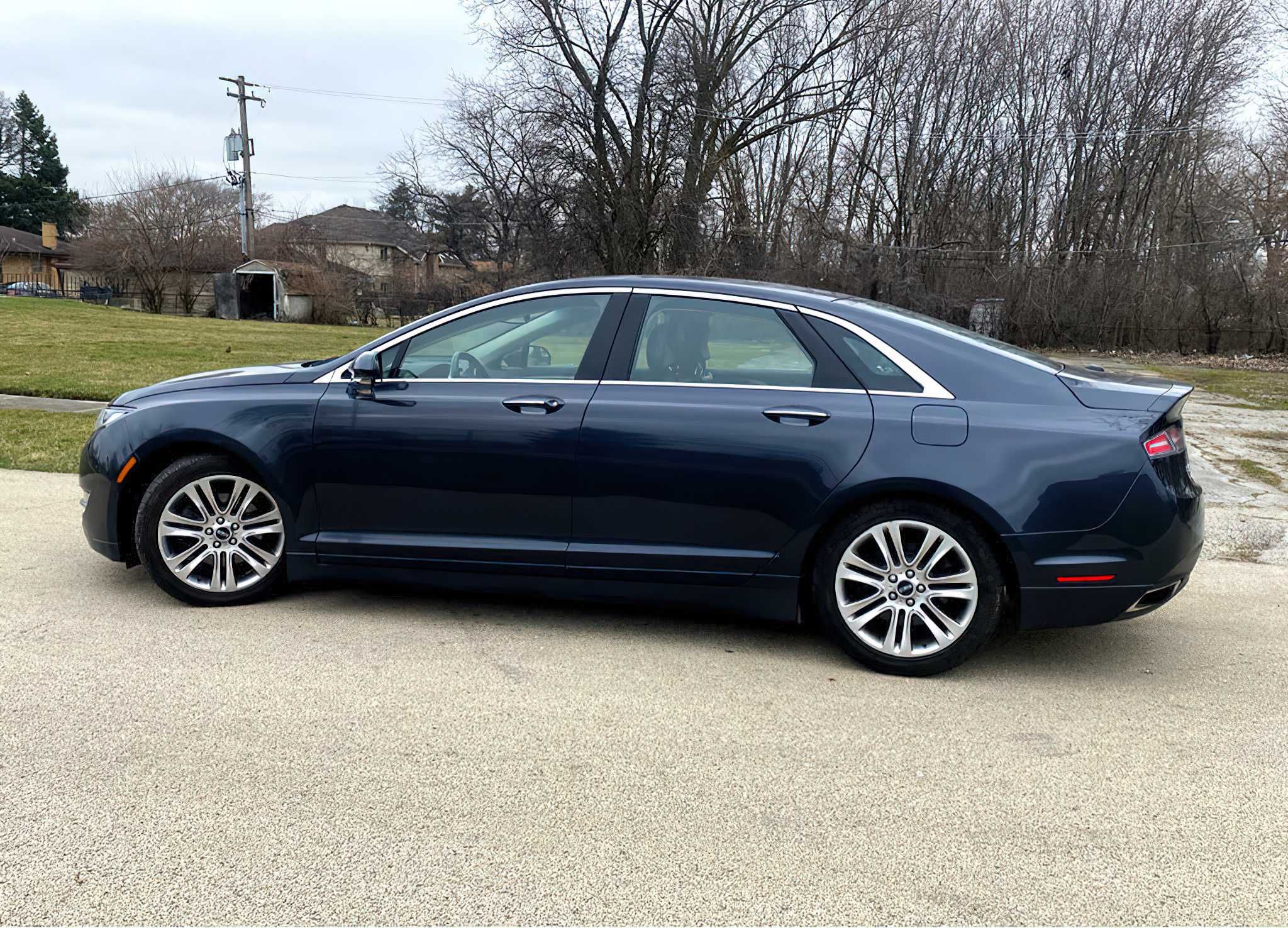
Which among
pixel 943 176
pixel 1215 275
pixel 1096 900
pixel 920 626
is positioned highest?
pixel 943 176

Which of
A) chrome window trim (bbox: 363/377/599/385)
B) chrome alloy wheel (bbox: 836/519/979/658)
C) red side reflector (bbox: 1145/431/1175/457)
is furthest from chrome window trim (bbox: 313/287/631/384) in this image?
red side reflector (bbox: 1145/431/1175/457)

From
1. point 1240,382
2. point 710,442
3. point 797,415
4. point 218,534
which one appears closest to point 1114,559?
point 797,415

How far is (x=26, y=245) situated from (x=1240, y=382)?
251ft

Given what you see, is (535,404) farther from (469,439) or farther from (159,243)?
(159,243)

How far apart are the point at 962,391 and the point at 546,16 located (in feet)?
111


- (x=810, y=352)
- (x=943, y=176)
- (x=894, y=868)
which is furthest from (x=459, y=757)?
(x=943, y=176)

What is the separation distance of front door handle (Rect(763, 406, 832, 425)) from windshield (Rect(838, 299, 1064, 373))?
637 millimetres

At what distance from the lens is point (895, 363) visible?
14.3 feet

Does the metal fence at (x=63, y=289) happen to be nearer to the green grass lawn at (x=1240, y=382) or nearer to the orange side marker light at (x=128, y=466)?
the green grass lawn at (x=1240, y=382)

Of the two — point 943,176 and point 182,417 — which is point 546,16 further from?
point 182,417

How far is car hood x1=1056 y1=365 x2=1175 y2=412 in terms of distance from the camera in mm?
4133

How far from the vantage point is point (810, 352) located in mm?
4438

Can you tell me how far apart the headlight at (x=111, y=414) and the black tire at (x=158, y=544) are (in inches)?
14.9

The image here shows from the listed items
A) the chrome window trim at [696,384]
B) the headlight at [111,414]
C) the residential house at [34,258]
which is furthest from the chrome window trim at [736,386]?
the residential house at [34,258]
